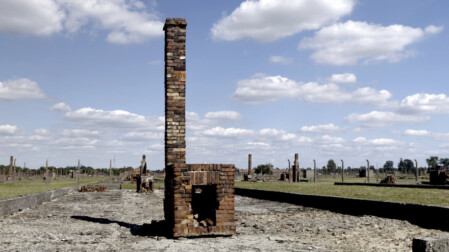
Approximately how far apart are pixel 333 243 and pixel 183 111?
12.1 feet

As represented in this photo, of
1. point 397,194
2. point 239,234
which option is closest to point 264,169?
point 397,194

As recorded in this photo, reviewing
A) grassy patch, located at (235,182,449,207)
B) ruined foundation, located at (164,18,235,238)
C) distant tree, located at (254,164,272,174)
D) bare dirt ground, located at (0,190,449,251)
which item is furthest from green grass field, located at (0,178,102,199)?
distant tree, located at (254,164,272,174)

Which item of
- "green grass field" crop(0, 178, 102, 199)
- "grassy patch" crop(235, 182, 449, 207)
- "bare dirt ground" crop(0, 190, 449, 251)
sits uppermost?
"grassy patch" crop(235, 182, 449, 207)

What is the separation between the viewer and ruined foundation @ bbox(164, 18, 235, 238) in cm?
710

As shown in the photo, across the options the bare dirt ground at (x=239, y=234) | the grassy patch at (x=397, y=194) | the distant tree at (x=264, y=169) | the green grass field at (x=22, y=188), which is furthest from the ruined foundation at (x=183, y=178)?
the distant tree at (x=264, y=169)

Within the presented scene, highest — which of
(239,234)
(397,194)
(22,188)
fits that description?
(397,194)

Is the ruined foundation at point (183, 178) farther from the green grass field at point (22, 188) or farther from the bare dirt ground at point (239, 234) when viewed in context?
the green grass field at point (22, 188)

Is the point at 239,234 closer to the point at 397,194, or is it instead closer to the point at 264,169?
→ the point at 397,194

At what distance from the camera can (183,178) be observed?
7156mm

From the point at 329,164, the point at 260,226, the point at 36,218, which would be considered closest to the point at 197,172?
the point at 260,226

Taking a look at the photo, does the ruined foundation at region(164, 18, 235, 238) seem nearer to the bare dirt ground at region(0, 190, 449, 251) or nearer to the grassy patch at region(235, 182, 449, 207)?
the bare dirt ground at region(0, 190, 449, 251)

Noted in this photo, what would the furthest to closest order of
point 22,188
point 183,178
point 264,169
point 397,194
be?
point 264,169
point 22,188
point 397,194
point 183,178

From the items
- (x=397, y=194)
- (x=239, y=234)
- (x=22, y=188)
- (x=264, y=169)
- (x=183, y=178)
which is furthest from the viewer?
(x=264, y=169)

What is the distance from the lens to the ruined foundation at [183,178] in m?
7.10
